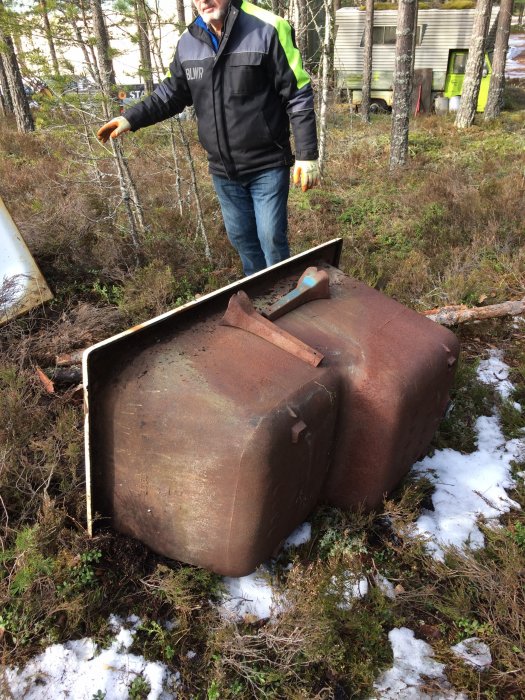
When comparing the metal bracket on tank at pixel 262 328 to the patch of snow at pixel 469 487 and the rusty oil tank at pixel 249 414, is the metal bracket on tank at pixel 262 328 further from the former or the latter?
the patch of snow at pixel 469 487

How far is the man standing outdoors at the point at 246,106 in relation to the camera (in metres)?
2.39

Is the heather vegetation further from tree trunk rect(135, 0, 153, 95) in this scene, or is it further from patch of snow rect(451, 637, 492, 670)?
tree trunk rect(135, 0, 153, 95)

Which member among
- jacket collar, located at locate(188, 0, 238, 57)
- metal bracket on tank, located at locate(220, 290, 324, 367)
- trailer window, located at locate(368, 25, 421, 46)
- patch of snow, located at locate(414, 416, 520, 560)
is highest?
trailer window, located at locate(368, 25, 421, 46)

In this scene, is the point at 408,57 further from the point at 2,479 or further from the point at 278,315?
the point at 2,479

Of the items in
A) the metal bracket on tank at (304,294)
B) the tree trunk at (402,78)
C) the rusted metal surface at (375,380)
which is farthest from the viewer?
the tree trunk at (402,78)

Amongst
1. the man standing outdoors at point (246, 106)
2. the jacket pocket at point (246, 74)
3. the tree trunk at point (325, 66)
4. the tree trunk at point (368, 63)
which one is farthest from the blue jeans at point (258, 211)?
the tree trunk at point (368, 63)

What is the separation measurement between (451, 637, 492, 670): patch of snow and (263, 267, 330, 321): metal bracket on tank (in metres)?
1.35

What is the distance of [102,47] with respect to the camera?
3693 mm

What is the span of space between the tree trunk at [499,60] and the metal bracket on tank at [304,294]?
39.5 ft

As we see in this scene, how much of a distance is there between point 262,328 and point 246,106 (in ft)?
5.13

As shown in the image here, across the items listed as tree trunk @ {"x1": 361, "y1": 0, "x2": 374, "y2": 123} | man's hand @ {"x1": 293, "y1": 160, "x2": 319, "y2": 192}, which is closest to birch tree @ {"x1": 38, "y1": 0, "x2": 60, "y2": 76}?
man's hand @ {"x1": 293, "y1": 160, "x2": 319, "y2": 192}

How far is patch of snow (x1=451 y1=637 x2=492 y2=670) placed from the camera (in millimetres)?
1550

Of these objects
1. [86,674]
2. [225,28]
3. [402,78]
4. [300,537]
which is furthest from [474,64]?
[86,674]

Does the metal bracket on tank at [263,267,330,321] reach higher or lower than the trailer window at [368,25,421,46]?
lower
